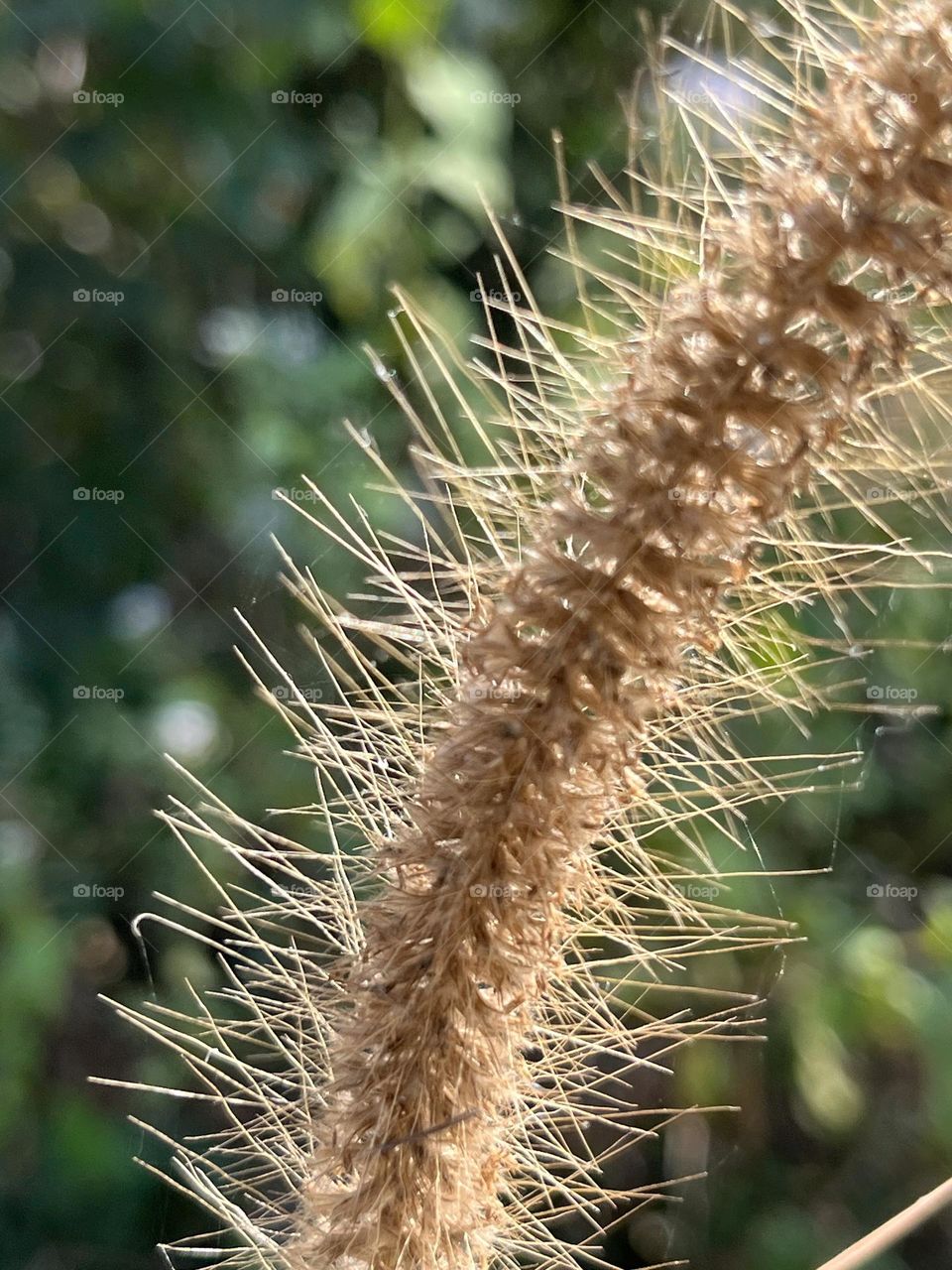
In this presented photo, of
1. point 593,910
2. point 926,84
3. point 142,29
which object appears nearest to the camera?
point 926,84

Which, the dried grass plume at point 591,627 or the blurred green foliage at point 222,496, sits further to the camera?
the blurred green foliage at point 222,496

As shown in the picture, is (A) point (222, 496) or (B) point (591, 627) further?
(A) point (222, 496)

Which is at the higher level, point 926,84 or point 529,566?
point 926,84

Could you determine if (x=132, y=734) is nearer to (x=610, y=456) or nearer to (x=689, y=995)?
(x=689, y=995)

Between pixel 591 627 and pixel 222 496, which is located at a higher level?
pixel 591 627

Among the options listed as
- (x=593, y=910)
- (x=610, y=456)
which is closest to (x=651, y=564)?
(x=610, y=456)

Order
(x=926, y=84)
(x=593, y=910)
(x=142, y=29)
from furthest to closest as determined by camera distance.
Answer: (x=142, y=29)
(x=593, y=910)
(x=926, y=84)

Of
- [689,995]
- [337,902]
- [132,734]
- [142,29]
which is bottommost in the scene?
[689,995]

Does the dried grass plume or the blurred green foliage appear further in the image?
the blurred green foliage
